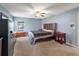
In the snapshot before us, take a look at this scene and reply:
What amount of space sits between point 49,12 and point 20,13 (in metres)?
0.61

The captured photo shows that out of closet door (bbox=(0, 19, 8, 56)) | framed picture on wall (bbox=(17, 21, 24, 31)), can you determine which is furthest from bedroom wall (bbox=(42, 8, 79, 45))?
closet door (bbox=(0, 19, 8, 56))

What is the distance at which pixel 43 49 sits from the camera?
7.61 feet

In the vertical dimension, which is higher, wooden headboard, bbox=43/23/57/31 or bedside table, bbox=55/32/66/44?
wooden headboard, bbox=43/23/57/31

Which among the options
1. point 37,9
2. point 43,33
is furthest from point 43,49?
point 37,9

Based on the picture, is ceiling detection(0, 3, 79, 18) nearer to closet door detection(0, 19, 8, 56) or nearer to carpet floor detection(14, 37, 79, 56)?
closet door detection(0, 19, 8, 56)

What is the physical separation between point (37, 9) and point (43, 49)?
2.74 feet

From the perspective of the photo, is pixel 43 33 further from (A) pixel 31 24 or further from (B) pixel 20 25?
(B) pixel 20 25

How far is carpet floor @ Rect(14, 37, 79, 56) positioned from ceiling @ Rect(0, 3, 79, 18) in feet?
1.79

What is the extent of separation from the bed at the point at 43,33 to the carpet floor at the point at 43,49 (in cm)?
12

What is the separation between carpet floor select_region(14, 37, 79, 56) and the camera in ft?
7.41

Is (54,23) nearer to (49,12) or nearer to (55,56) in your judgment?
(49,12)

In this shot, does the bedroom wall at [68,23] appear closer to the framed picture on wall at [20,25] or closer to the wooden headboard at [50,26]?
the wooden headboard at [50,26]

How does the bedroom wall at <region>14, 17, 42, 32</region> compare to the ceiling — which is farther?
the bedroom wall at <region>14, 17, 42, 32</region>

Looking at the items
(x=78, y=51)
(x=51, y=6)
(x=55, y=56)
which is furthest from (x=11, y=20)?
(x=78, y=51)
